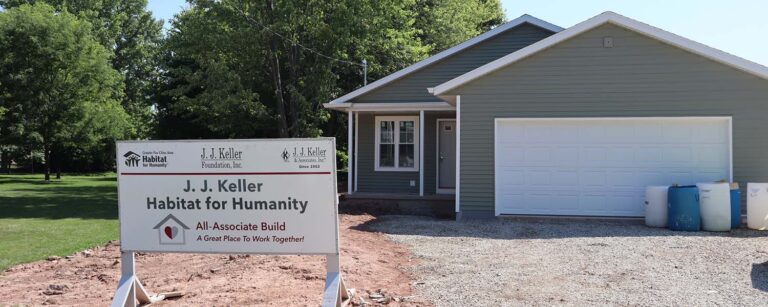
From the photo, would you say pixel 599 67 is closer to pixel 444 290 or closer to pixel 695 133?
pixel 695 133

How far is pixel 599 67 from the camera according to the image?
11.8 meters

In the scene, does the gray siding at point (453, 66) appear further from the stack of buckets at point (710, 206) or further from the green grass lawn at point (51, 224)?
the green grass lawn at point (51, 224)

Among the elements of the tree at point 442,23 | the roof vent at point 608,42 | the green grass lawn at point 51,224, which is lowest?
the green grass lawn at point 51,224

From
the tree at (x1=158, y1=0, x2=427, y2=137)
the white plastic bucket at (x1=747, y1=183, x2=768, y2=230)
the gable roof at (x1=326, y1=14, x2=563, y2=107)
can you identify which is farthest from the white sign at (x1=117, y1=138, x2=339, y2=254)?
the tree at (x1=158, y1=0, x2=427, y2=137)

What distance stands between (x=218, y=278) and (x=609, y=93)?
8.32 meters

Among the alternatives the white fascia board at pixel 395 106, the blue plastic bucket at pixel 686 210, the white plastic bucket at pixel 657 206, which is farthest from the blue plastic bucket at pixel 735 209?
the white fascia board at pixel 395 106

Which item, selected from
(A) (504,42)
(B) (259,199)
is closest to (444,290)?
(B) (259,199)

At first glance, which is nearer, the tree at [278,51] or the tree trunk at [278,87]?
the tree at [278,51]

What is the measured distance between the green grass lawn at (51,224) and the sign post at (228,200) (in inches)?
135

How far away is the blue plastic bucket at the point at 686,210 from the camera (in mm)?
10375

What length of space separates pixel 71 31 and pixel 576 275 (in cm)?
3006

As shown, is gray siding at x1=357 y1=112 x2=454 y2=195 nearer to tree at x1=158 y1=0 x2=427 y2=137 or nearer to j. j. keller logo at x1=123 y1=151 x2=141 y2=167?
tree at x1=158 y1=0 x2=427 y2=137

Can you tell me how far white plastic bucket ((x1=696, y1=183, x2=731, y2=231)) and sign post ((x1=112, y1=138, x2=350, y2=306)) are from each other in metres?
7.58

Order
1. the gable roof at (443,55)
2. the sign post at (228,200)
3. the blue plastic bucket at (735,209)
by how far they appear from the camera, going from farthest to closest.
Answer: the gable roof at (443,55), the blue plastic bucket at (735,209), the sign post at (228,200)
